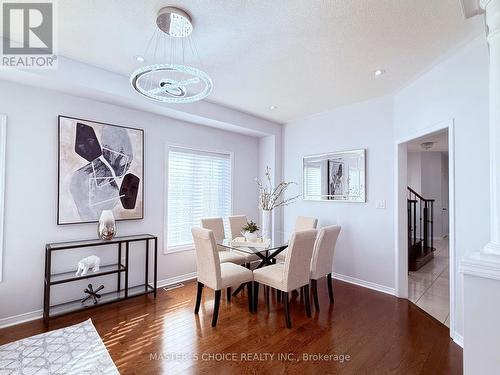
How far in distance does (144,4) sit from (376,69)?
7.83 feet

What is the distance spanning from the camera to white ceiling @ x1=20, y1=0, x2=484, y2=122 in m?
1.86

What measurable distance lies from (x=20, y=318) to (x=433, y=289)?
5.14 metres

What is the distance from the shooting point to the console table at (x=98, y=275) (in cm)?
262

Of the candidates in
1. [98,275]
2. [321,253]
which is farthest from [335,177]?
[98,275]

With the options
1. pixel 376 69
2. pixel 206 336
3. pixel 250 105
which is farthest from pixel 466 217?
pixel 250 105

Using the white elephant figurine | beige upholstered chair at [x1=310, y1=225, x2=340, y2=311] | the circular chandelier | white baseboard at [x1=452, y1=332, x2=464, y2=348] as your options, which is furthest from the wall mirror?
the white elephant figurine

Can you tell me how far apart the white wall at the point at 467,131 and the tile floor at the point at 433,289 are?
72cm

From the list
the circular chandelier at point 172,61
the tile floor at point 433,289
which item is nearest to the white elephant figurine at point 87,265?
the circular chandelier at point 172,61

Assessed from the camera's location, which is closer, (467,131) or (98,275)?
(467,131)

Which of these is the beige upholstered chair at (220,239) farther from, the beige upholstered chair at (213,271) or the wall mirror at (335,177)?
the wall mirror at (335,177)

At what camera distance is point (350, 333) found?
250 centimetres

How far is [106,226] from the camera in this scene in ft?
9.85

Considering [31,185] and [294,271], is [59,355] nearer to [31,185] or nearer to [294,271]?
[31,185]

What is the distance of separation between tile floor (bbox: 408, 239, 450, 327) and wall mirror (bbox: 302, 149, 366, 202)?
1473 mm
